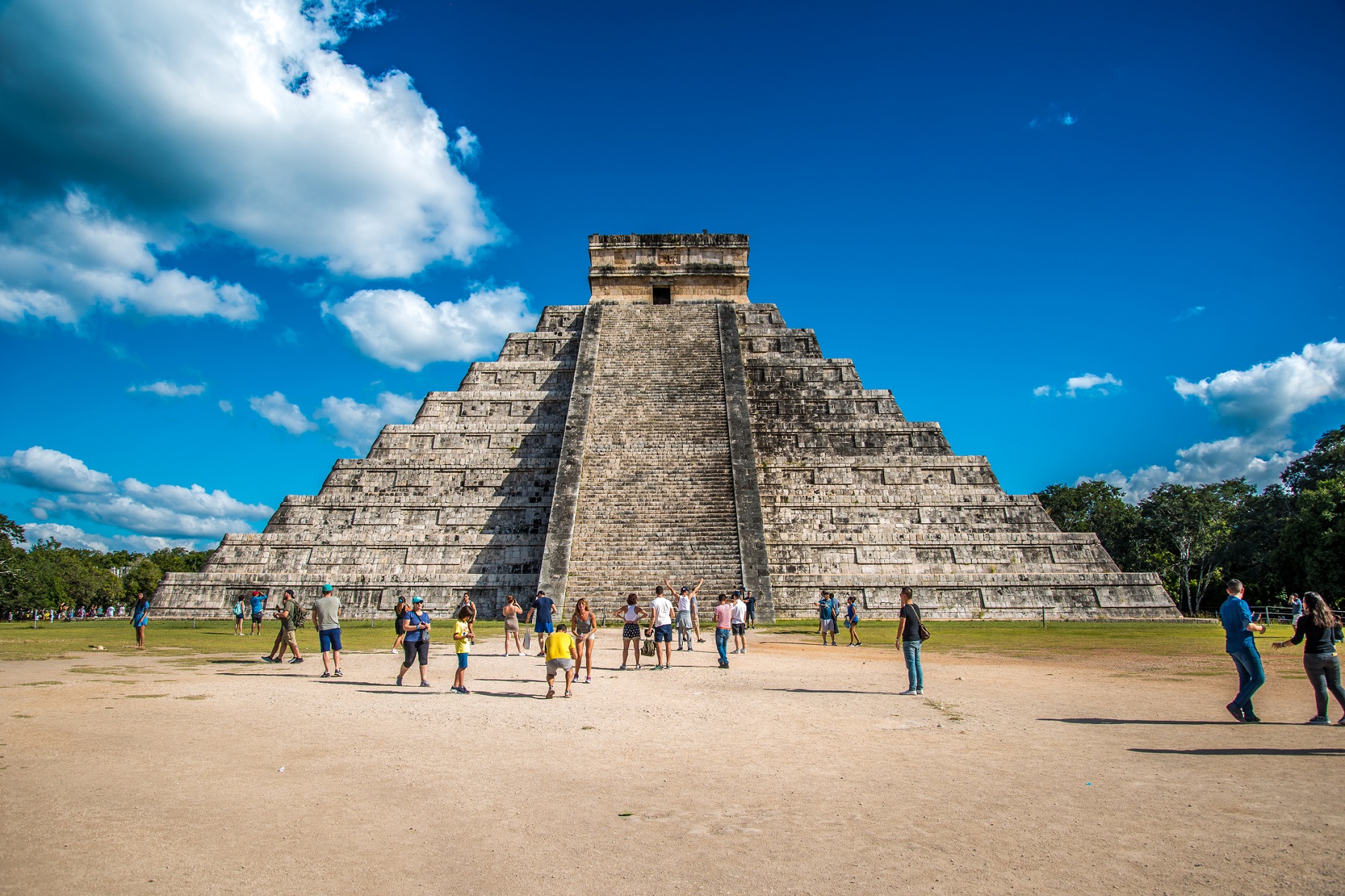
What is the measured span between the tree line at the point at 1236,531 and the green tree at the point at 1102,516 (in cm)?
6

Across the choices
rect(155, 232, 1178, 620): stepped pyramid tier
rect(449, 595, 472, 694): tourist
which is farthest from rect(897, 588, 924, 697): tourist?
rect(155, 232, 1178, 620): stepped pyramid tier

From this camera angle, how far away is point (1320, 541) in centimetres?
2608

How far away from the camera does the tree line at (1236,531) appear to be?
86.5 feet

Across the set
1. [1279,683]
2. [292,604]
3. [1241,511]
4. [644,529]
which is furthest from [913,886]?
[1241,511]

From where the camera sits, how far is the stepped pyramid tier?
17.9 meters

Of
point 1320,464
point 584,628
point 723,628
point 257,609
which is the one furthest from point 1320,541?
point 257,609

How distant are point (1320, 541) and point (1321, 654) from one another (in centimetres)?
2533

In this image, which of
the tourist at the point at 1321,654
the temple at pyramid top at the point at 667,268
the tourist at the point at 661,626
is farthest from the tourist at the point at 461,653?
the temple at pyramid top at the point at 667,268

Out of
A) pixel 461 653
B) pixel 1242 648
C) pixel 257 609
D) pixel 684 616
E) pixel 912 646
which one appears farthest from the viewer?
pixel 257 609

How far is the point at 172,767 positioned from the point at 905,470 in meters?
18.4

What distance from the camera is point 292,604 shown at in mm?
11656

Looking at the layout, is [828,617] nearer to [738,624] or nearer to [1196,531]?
[738,624]

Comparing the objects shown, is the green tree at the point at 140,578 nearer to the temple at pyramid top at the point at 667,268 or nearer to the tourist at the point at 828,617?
the temple at pyramid top at the point at 667,268

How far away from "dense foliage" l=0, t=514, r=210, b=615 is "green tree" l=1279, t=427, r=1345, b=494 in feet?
143
